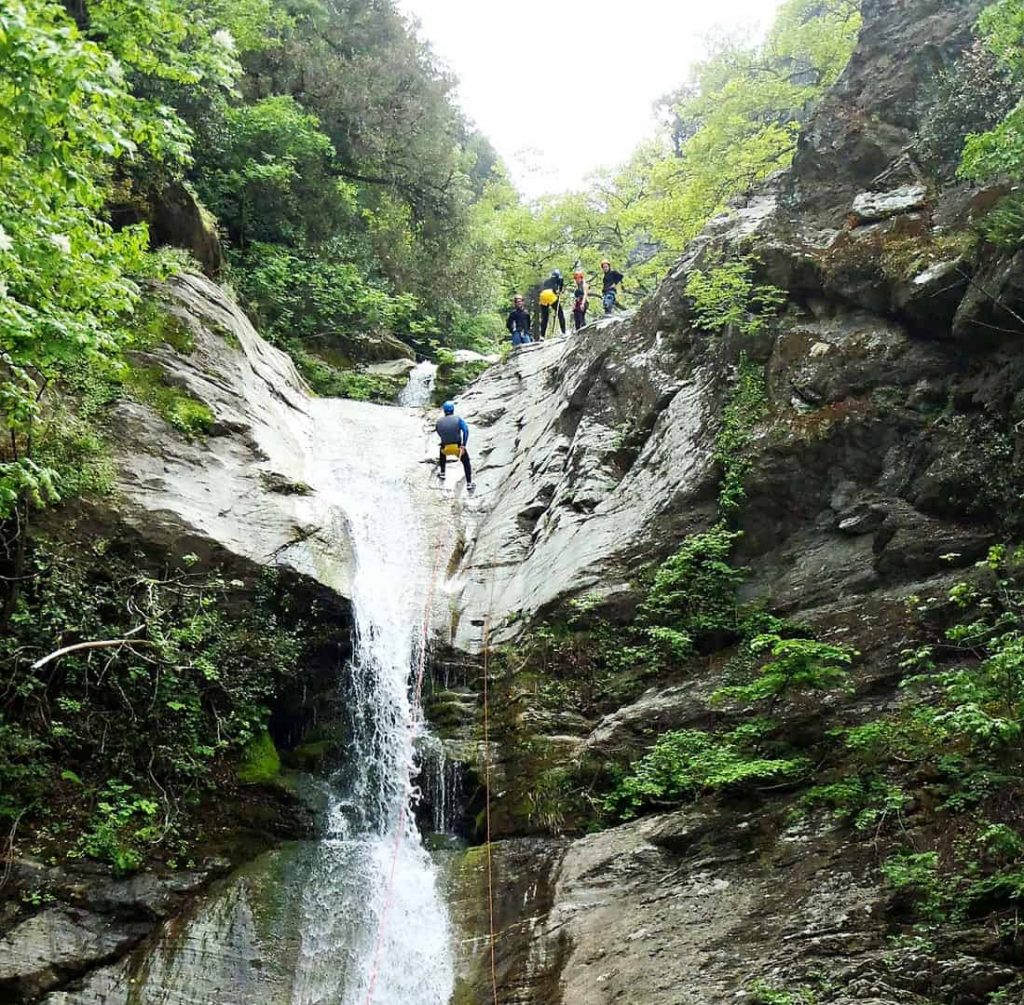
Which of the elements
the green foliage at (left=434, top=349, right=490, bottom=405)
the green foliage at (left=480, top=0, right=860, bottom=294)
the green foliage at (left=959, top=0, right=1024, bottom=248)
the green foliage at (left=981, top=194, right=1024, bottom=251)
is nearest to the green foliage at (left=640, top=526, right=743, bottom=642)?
the green foliage at (left=981, top=194, right=1024, bottom=251)

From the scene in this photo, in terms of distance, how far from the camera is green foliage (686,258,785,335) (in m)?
10.8

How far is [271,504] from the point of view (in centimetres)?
1120

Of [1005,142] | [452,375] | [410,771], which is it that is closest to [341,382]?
[452,375]

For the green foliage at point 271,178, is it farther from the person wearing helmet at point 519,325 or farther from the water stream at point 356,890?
the water stream at point 356,890

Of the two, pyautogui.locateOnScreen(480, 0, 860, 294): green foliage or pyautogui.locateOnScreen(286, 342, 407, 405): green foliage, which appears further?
pyautogui.locateOnScreen(286, 342, 407, 405): green foliage

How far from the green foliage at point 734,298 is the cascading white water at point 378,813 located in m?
5.44

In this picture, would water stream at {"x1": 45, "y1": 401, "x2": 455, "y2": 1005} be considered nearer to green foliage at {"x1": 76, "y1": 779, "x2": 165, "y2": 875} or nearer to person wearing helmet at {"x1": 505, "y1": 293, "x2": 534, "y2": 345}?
green foliage at {"x1": 76, "y1": 779, "x2": 165, "y2": 875}

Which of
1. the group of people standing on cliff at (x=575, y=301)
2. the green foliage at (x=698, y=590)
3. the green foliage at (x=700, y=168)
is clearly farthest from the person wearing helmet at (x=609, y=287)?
the green foliage at (x=698, y=590)

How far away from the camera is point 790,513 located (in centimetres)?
933

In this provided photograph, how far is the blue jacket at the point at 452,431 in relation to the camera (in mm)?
14375

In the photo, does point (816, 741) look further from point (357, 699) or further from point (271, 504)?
point (271, 504)

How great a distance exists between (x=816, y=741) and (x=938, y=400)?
4019 mm

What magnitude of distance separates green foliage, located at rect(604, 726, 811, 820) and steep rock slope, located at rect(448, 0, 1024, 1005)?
0.79ft

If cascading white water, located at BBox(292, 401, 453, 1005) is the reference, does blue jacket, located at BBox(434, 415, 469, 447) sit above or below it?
above
